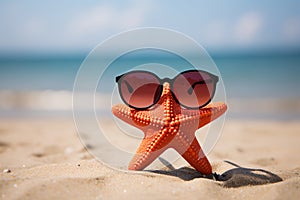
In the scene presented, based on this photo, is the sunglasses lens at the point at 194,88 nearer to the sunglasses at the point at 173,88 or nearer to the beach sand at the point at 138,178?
the sunglasses at the point at 173,88

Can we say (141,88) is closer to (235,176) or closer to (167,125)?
(167,125)

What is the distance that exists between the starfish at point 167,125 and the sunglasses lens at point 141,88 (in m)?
0.06

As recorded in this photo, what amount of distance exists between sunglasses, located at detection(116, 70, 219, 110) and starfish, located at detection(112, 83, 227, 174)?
0.17 feet

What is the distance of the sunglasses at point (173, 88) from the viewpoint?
11.2ft

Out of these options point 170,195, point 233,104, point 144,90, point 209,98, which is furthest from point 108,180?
point 233,104

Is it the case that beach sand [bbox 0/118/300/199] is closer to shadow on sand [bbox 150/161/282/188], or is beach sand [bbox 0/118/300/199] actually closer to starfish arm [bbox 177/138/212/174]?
shadow on sand [bbox 150/161/282/188]

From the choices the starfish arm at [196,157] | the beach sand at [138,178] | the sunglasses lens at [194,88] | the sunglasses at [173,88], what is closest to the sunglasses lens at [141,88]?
the sunglasses at [173,88]

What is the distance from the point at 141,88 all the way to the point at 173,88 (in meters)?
0.31

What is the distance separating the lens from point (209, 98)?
3449 mm

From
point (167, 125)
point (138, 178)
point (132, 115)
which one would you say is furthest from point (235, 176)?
point (132, 115)

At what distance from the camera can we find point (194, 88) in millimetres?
3408

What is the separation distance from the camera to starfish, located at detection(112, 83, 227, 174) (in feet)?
10.9

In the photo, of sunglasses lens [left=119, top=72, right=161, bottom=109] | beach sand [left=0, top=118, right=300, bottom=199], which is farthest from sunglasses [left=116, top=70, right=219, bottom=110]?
beach sand [left=0, top=118, right=300, bottom=199]

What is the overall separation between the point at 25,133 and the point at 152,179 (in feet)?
16.4
